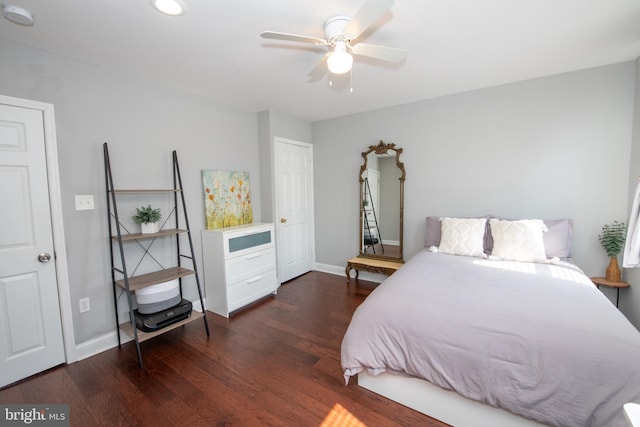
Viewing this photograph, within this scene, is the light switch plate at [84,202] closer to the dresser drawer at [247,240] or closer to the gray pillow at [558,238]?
the dresser drawer at [247,240]

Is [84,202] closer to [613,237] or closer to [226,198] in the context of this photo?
[226,198]

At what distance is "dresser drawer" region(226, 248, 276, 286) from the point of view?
2.88m

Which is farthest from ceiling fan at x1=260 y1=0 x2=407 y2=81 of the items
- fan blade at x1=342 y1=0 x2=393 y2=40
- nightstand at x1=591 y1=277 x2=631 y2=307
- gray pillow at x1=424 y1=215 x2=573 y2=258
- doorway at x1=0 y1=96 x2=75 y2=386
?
nightstand at x1=591 y1=277 x2=631 y2=307

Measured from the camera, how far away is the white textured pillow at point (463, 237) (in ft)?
8.89

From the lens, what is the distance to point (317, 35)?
1.87m

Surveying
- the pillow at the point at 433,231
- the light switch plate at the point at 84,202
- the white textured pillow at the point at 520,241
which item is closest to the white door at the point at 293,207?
the pillow at the point at 433,231

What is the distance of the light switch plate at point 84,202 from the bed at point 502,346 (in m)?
2.32

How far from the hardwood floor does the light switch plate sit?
124 centimetres

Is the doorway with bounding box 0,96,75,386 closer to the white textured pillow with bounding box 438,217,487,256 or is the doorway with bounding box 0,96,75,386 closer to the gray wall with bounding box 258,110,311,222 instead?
the gray wall with bounding box 258,110,311,222

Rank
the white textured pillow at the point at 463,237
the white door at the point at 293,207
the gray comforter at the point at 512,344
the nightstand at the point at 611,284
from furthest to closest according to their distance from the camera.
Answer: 1. the white door at the point at 293,207
2. the white textured pillow at the point at 463,237
3. the nightstand at the point at 611,284
4. the gray comforter at the point at 512,344

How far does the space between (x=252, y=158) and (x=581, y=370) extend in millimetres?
3537

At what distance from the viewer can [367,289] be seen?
3547mm

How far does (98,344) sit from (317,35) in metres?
3.05

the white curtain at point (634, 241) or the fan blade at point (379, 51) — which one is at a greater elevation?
the fan blade at point (379, 51)
